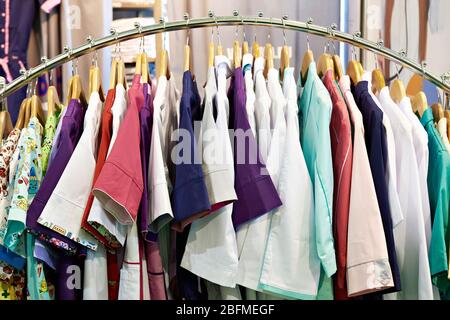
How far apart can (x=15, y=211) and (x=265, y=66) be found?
704 mm

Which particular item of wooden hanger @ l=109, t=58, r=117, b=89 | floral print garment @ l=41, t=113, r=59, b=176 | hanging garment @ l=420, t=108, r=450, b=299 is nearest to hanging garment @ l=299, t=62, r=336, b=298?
hanging garment @ l=420, t=108, r=450, b=299

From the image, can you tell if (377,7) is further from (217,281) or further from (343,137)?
(217,281)

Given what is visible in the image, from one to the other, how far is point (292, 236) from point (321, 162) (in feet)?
0.55

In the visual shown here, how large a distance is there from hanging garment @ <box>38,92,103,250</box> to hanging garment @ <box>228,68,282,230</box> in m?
0.31

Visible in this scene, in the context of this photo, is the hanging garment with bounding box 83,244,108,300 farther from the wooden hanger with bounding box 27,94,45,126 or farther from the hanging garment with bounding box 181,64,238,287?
the wooden hanger with bounding box 27,94,45,126

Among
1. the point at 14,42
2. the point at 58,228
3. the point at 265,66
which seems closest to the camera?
the point at 58,228

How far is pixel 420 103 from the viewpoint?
1407mm

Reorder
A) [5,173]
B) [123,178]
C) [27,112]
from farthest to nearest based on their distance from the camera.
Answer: [27,112]
[5,173]
[123,178]

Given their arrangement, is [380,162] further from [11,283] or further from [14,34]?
[14,34]

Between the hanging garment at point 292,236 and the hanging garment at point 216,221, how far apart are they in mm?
83

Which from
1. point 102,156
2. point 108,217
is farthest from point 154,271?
point 102,156

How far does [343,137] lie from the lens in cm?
122
